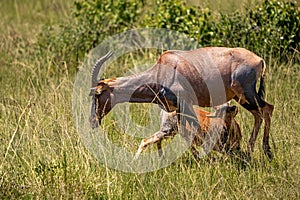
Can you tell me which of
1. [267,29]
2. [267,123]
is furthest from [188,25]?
[267,123]

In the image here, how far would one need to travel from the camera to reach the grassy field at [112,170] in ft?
19.1

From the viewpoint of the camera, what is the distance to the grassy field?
5832 millimetres

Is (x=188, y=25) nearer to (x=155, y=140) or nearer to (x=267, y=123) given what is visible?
(x=155, y=140)

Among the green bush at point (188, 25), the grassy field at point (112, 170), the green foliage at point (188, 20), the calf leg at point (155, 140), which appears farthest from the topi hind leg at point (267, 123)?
the green foliage at point (188, 20)

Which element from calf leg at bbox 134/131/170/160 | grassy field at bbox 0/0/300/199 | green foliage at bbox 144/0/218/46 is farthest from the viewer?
green foliage at bbox 144/0/218/46

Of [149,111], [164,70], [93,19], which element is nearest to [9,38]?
[93,19]

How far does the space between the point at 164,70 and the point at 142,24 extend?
394 centimetres

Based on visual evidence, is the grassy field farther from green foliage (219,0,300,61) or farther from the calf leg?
green foliage (219,0,300,61)

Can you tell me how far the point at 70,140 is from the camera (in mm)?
6590

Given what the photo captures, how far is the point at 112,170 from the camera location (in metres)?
6.35

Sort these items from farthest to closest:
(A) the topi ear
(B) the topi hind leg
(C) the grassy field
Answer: (A) the topi ear, (B) the topi hind leg, (C) the grassy field

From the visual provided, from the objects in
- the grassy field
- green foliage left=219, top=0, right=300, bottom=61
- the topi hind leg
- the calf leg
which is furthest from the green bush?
the calf leg

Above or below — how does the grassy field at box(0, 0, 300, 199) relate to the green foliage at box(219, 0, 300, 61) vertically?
below

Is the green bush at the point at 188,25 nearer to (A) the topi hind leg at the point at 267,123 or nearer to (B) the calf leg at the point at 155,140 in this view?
(A) the topi hind leg at the point at 267,123
